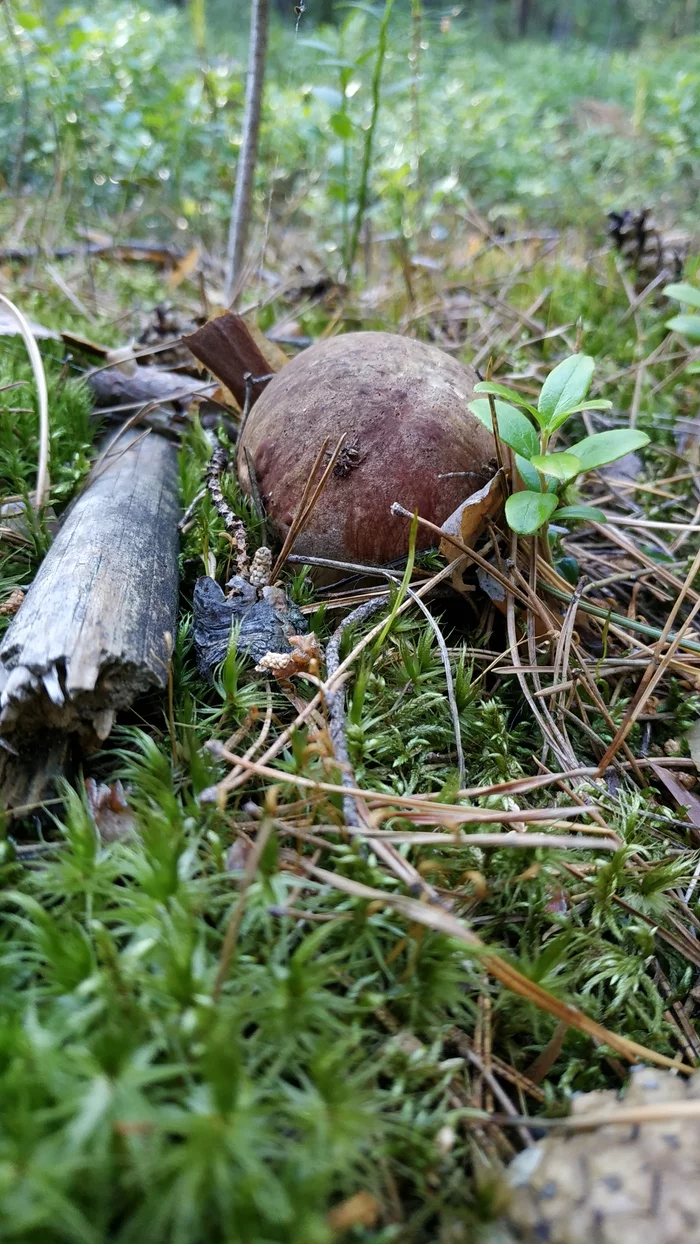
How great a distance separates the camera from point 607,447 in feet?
5.27

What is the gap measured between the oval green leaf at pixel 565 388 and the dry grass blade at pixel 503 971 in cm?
111

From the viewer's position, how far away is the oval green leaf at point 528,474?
5.42 ft

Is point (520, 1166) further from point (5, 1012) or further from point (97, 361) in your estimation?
point (97, 361)

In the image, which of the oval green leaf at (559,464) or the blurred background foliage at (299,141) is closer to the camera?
the oval green leaf at (559,464)

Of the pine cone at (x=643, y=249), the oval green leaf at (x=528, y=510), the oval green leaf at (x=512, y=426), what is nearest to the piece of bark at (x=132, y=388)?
the oval green leaf at (x=512, y=426)

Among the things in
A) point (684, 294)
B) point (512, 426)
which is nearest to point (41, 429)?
point (512, 426)

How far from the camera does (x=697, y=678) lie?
5.75ft

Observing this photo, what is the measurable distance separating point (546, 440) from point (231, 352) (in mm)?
1079

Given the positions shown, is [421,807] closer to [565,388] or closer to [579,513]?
[579,513]

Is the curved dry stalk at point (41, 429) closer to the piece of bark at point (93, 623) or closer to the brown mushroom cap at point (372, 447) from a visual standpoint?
the piece of bark at point (93, 623)

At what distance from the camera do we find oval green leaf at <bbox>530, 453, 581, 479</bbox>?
144 cm

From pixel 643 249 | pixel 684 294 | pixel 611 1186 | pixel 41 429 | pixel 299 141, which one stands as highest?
pixel 299 141

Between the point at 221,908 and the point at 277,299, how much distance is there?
3057 mm

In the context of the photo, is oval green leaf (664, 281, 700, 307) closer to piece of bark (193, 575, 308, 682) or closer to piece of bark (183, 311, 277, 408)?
piece of bark (183, 311, 277, 408)
